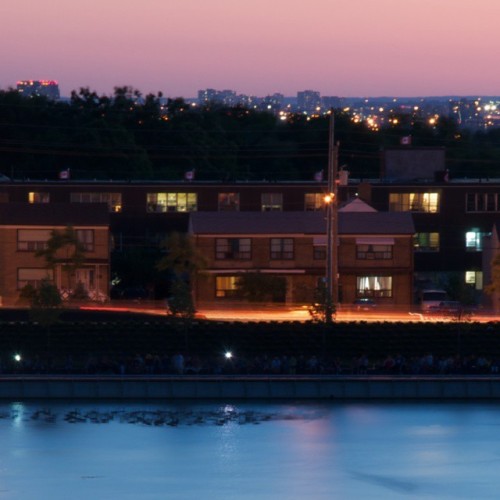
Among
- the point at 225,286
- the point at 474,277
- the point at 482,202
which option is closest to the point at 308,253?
the point at 225,286

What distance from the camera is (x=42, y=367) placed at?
63.5 feet

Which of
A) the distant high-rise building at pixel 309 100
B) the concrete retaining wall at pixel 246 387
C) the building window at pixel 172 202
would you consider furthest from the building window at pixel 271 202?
the distant high-rise building at pixel 309 100

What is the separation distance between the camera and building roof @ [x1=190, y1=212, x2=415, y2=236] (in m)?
27.2

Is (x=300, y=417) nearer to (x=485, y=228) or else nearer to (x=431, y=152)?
(x=485, y=228)

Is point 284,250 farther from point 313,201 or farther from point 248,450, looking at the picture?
point 248,450

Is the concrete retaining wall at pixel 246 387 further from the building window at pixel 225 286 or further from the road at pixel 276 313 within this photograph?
the building window at pixel 225 286

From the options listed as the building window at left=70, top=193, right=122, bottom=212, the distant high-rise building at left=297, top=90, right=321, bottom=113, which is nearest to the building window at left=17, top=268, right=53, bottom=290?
the building window at left=70, top=193, right=122, bottom=212

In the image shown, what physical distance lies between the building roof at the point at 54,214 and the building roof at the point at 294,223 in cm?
200

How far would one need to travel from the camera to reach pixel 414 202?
31.4 m

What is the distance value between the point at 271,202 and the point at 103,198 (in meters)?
4.08

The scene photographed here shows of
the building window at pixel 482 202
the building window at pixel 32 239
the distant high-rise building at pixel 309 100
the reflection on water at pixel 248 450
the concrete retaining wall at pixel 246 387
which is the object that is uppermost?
the distant high-rise building at pixel 309 100

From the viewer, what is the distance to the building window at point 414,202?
31188mm

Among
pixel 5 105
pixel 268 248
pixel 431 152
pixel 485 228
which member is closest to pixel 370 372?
pixel 268 248

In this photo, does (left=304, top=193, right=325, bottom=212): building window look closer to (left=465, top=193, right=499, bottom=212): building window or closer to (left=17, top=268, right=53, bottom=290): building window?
(left=465, top=193, right=499, bottom=212): building window
